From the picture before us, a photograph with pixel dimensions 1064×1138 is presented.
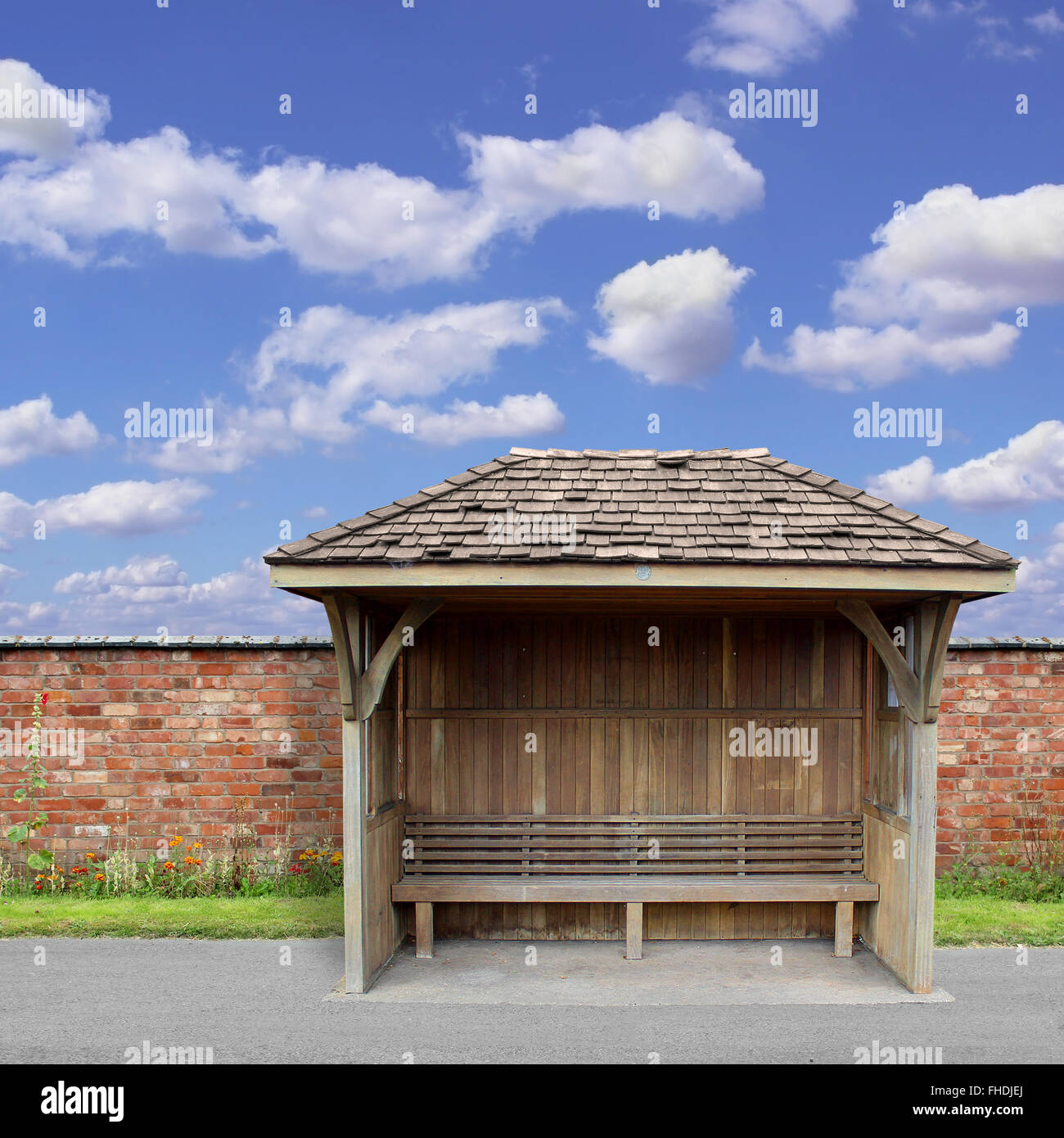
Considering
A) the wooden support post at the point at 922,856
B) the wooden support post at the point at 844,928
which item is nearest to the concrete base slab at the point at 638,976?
the wooden support post at the point at 844,928

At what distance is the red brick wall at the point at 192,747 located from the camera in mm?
8242

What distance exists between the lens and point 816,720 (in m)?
7.14

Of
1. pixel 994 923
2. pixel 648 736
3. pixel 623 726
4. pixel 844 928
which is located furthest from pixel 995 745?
pixel 623 726

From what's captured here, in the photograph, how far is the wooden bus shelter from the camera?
5984mm

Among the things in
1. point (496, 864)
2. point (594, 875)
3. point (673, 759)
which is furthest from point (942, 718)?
point (496, 864)

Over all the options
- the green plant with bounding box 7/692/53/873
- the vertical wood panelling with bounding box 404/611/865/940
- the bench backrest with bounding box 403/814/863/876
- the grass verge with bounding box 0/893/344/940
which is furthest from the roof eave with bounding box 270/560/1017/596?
the green plant with bounding box 7/692/53/873

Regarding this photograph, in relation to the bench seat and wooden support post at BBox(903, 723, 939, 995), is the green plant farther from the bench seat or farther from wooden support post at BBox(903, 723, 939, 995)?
wooden support post at BBox(903, 723, 939, 995)

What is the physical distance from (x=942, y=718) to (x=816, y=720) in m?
1.77

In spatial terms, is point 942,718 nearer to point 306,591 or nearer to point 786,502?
point 786,502

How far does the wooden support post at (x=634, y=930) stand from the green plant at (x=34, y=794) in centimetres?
495

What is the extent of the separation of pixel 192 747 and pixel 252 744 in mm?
521
